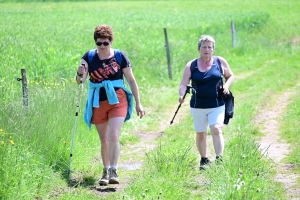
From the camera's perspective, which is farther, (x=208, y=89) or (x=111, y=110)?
(x=208, y=89)

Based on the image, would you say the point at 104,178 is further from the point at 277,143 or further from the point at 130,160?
the point at 277,143

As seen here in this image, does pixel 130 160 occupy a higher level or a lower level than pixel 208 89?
lower

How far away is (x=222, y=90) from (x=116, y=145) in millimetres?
1609

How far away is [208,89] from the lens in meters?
8.95

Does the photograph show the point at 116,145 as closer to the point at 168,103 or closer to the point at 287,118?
Result: the point at 287,118

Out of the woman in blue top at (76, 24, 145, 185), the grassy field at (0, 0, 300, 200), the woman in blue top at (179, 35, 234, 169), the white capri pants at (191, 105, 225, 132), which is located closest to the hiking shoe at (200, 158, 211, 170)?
the woman in blue top at (179, 35, 234, 169)

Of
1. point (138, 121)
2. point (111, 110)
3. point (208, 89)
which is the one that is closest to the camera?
point (111, 110)

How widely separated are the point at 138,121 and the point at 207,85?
417 cm

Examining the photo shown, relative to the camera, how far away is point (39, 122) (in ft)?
29.2

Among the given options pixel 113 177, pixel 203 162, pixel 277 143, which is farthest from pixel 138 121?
pixel 113 177

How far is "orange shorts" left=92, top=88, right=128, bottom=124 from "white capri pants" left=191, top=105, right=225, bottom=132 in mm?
1087

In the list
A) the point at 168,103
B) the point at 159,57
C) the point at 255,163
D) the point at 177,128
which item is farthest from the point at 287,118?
the point at 159,57

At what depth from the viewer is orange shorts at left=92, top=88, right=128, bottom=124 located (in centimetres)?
844

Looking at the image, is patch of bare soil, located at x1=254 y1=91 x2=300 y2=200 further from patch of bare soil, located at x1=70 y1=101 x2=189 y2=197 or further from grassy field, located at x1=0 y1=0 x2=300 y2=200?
patch of bare soil, located at x1=70 y1=101 x2=189 y2=197
